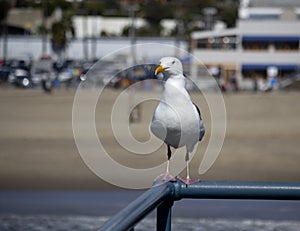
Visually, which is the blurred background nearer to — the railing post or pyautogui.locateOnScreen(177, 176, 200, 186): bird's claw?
pyautogui.locateOnScreen(177, 176, 200, 186): bird's claw

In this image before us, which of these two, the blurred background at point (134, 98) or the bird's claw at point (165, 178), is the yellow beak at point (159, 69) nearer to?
the blurred background at point (134, 98)

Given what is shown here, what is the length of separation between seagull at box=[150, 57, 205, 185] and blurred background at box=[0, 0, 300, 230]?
3.6 inches

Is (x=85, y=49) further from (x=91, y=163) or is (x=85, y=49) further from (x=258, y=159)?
(x=91, y=163)

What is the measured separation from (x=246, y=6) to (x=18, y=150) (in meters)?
49.2

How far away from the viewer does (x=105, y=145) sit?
1867 cm

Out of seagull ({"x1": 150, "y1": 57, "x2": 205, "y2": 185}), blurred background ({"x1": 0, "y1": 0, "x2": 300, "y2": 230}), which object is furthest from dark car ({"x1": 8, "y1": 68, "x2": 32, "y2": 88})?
seagull ({"x1": 150, "y1": 57, "x2": 205, "y2": 185})

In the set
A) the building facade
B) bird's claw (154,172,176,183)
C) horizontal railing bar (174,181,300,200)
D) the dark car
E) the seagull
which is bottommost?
Result: the dark car

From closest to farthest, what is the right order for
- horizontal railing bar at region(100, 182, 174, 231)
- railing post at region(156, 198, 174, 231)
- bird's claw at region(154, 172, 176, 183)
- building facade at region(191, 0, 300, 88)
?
horizontal railing bar at region(100, 182, 174, 231) → bird's claw at region(154, 172, 176, 183) → railing post at region(156, 198, 174, 231) → building facade at region(191, 0, 300, 88)

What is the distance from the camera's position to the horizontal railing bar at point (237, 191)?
331cm

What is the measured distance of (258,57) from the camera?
59062 millimetres

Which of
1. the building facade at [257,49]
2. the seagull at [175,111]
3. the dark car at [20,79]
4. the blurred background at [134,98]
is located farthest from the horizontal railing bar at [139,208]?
the building facade at [257,49]

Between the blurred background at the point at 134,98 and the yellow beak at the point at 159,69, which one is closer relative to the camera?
the yellow beak at the point at 159,69

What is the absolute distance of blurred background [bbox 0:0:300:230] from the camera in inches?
361

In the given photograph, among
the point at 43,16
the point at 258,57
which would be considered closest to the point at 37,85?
the point at 258,57
